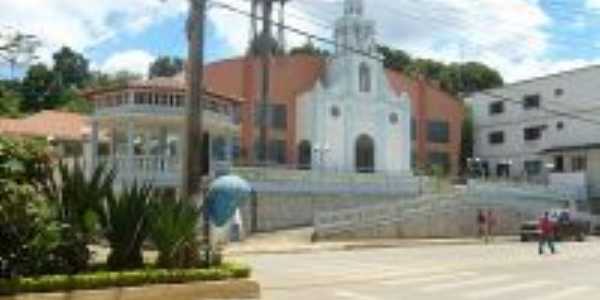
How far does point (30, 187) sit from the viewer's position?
14.9 metres

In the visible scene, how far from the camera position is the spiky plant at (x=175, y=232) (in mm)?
16797

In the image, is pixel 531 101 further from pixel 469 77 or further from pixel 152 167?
pixel 152 167

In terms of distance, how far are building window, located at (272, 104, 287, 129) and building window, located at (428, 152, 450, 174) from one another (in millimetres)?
12773

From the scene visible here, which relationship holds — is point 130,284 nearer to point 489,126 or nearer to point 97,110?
point 97,110

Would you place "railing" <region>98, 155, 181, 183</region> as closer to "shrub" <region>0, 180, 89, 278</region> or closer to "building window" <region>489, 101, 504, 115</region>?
"shrub" <region>0, 180, 89, 278</region>

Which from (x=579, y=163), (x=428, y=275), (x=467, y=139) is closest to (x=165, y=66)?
(x=467, y=139)

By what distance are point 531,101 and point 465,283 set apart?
176 ft

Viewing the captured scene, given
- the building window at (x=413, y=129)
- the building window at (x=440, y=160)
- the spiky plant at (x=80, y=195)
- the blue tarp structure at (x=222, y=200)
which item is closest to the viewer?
the spiky plant at (x=80, y=195)

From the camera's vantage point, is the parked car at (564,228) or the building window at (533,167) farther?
the building window at (533,167)

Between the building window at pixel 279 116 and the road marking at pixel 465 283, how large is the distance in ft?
123

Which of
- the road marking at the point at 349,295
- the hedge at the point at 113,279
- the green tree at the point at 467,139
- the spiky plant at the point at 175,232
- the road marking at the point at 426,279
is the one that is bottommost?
the road marking at the point at 426,279

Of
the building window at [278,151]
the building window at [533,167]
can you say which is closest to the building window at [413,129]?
the building window at [533,167]

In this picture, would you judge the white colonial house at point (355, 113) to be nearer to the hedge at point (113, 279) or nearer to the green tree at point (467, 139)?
the green tree at point (467, 139)

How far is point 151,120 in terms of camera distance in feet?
147
